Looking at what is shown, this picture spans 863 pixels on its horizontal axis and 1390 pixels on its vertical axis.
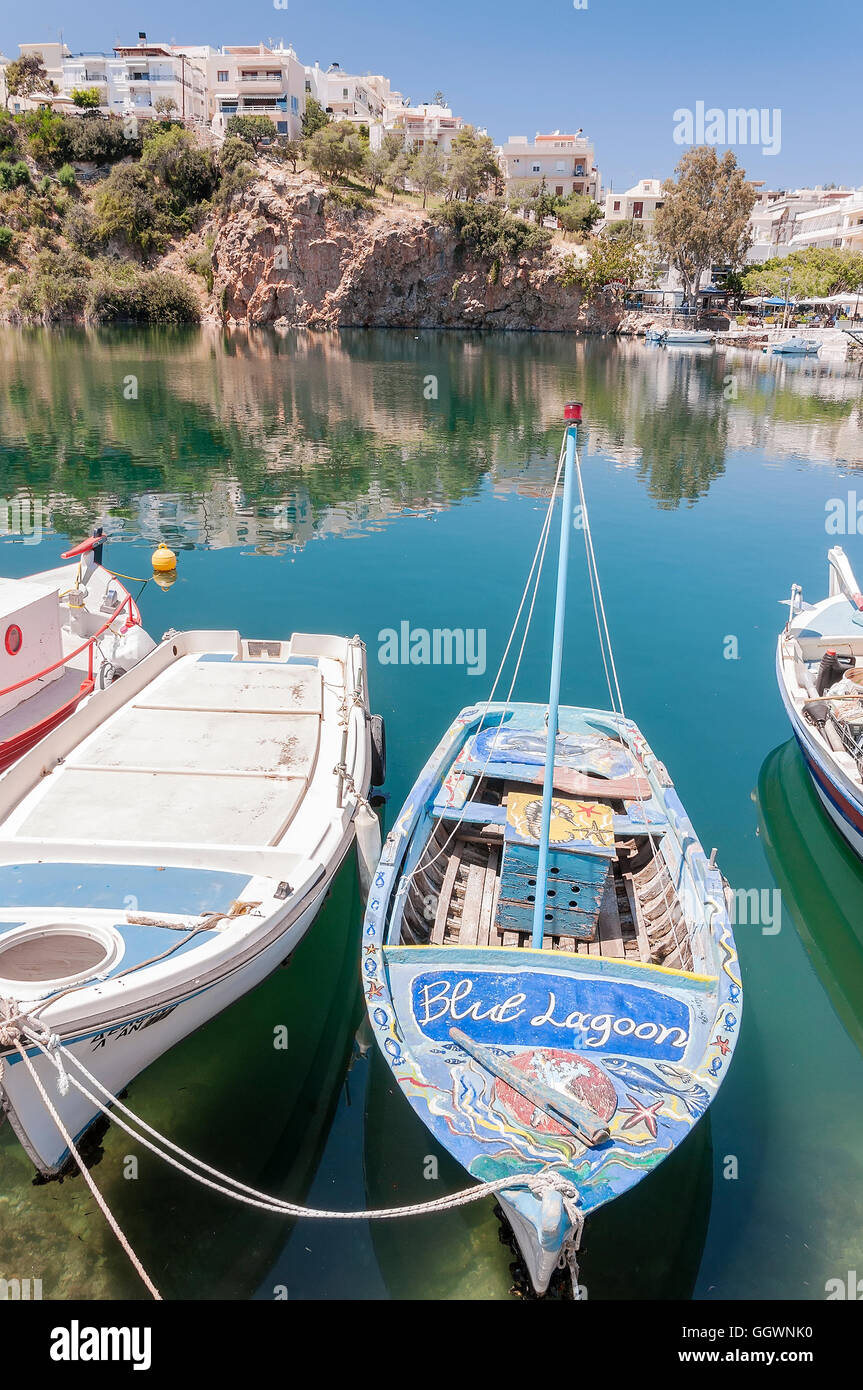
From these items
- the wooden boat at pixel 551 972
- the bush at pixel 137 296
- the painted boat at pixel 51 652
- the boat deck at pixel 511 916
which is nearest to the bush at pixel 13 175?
the bush at pixel 137 296

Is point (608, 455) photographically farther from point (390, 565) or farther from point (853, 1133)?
point (853, 1133)

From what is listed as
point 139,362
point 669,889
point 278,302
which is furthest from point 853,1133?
point 278,302

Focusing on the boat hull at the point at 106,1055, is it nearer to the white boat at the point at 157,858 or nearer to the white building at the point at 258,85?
the white boat at the point at 157,858

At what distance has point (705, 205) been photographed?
9700 cm

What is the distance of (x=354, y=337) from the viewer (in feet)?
290

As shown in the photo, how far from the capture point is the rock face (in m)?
89.8

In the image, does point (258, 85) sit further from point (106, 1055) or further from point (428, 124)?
point (106, 1055)

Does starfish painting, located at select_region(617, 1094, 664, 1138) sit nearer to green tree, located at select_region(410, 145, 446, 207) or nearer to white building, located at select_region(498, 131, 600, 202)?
green tree, located at select_region(410, 145, 446, 207)

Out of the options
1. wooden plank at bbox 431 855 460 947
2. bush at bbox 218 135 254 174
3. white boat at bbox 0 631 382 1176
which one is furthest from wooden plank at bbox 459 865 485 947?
bush at bbox 218 135 254 174

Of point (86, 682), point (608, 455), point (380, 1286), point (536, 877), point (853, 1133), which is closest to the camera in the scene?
point (380, 1286)

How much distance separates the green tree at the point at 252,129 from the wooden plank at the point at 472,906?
108614 mm

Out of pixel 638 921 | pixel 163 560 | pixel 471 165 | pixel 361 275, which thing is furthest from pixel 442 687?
pixel 471 165
